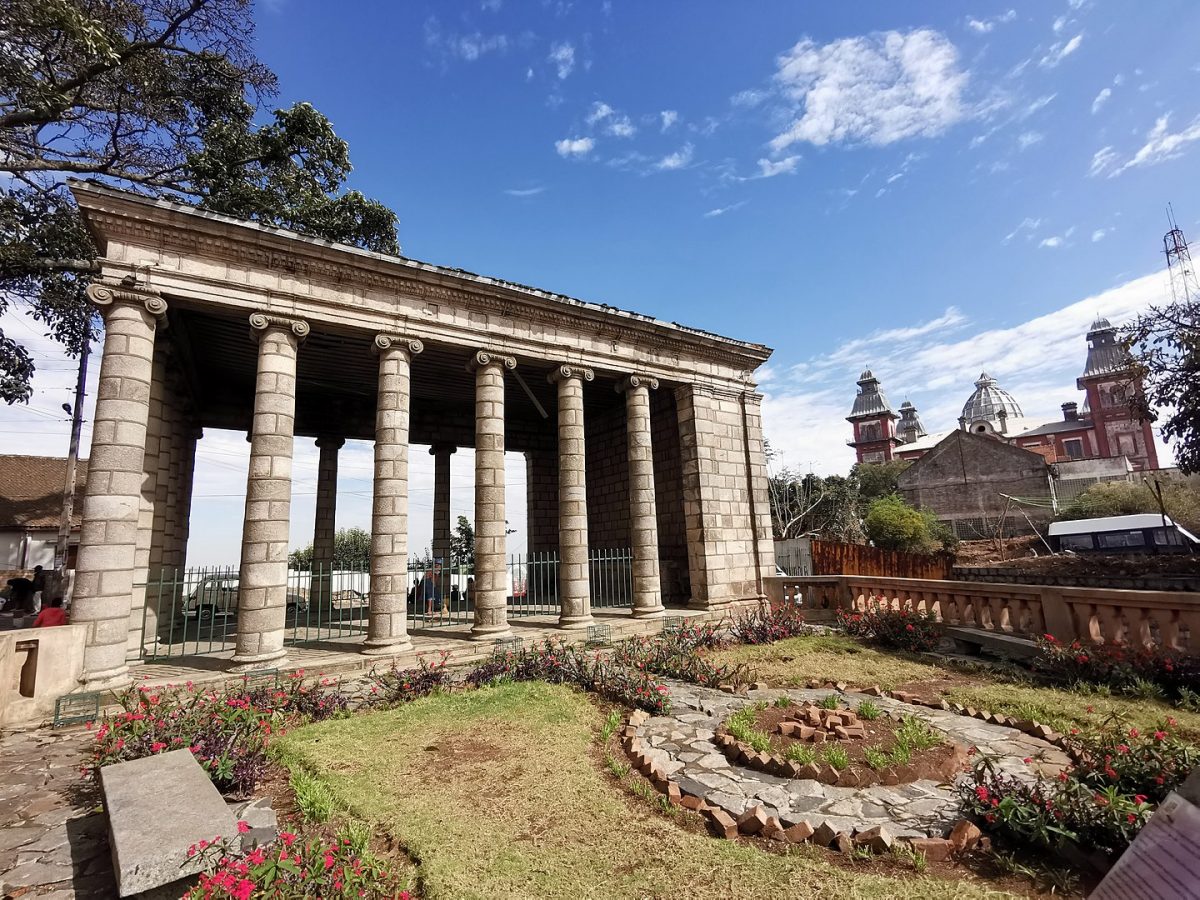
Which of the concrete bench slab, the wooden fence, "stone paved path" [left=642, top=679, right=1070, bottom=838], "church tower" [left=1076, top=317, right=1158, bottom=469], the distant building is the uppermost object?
"church tower" [left=1076, top=317, right=1158, bottom=469]

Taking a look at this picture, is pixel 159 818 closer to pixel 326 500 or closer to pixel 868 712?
pixel 868 712

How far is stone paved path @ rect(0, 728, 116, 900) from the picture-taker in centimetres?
377

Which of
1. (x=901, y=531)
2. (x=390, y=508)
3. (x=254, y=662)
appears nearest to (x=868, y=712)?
(x=390, y=508)

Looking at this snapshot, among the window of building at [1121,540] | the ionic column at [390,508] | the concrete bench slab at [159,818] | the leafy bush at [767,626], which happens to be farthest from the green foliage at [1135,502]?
the concrete bench slab at [159,818]

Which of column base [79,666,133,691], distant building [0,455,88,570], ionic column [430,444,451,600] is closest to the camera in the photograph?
column base [79,666,133,691]

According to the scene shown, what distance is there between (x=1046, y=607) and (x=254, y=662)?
12.4 m

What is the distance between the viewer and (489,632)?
10.6 meters

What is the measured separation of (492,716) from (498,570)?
408 cm

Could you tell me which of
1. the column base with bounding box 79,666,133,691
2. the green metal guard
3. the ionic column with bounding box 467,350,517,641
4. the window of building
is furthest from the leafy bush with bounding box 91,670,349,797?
the window of building

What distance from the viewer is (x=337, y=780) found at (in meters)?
5.19

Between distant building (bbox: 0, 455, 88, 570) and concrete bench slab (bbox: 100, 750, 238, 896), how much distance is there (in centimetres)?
2699

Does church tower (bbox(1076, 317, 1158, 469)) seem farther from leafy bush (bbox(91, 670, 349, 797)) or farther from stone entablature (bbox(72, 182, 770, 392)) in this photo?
leafy bush (bbox(91, 670, 349, 797))

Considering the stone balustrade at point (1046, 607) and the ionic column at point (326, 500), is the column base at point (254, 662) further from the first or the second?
the stone balustrade at point (1046, 607)

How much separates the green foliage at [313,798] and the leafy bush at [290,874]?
1.02 metres
